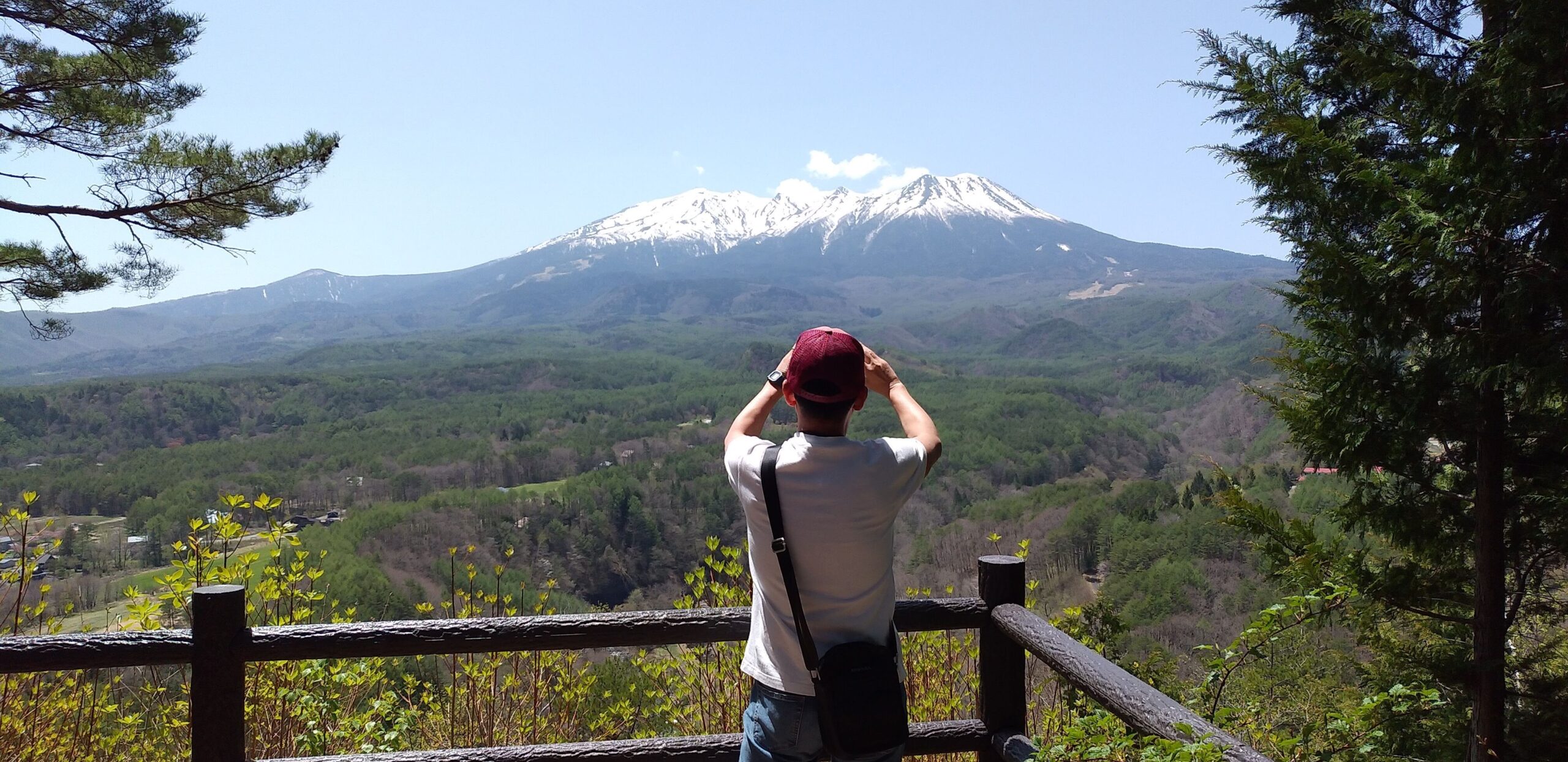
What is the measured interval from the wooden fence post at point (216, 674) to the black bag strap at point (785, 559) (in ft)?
5.37

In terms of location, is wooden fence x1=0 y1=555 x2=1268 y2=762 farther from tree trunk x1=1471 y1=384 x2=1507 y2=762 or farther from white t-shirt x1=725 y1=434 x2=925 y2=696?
tree trunk x1=1471 y1=384 x2=1507 y2=762

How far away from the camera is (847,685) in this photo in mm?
1824

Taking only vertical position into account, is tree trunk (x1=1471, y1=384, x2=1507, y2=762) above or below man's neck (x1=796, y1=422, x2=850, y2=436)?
below

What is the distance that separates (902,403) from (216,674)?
6.63ft

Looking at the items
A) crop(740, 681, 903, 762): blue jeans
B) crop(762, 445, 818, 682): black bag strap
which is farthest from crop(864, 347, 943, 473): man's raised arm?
crop(740, 681, 903, 762): blue jeans

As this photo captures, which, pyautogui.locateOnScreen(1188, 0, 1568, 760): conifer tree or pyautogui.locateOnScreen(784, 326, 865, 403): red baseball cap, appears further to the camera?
pyautogui.locateOnScreen(1188, 0, 1568, 760): conifer tree

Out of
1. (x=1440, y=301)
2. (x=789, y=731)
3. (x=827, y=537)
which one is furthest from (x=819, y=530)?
(x=1440, y=301)

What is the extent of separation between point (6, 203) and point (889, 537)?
6.64 metres

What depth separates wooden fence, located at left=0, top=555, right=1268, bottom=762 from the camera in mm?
2443

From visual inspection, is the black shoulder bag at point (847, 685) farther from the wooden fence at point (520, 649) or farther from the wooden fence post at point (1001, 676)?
the wooden fence post at point (1001, 676)

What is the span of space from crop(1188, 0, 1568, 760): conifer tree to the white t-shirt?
259 cm

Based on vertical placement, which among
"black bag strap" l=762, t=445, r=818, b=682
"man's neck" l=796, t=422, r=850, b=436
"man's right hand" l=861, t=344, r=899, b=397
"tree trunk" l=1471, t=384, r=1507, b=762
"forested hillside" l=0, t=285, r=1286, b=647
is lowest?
"forested hillside" l=0, t=285, r=1286, b=647

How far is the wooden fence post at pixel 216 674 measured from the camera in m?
2.46

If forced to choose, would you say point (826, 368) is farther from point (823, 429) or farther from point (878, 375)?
point (878, 375)
